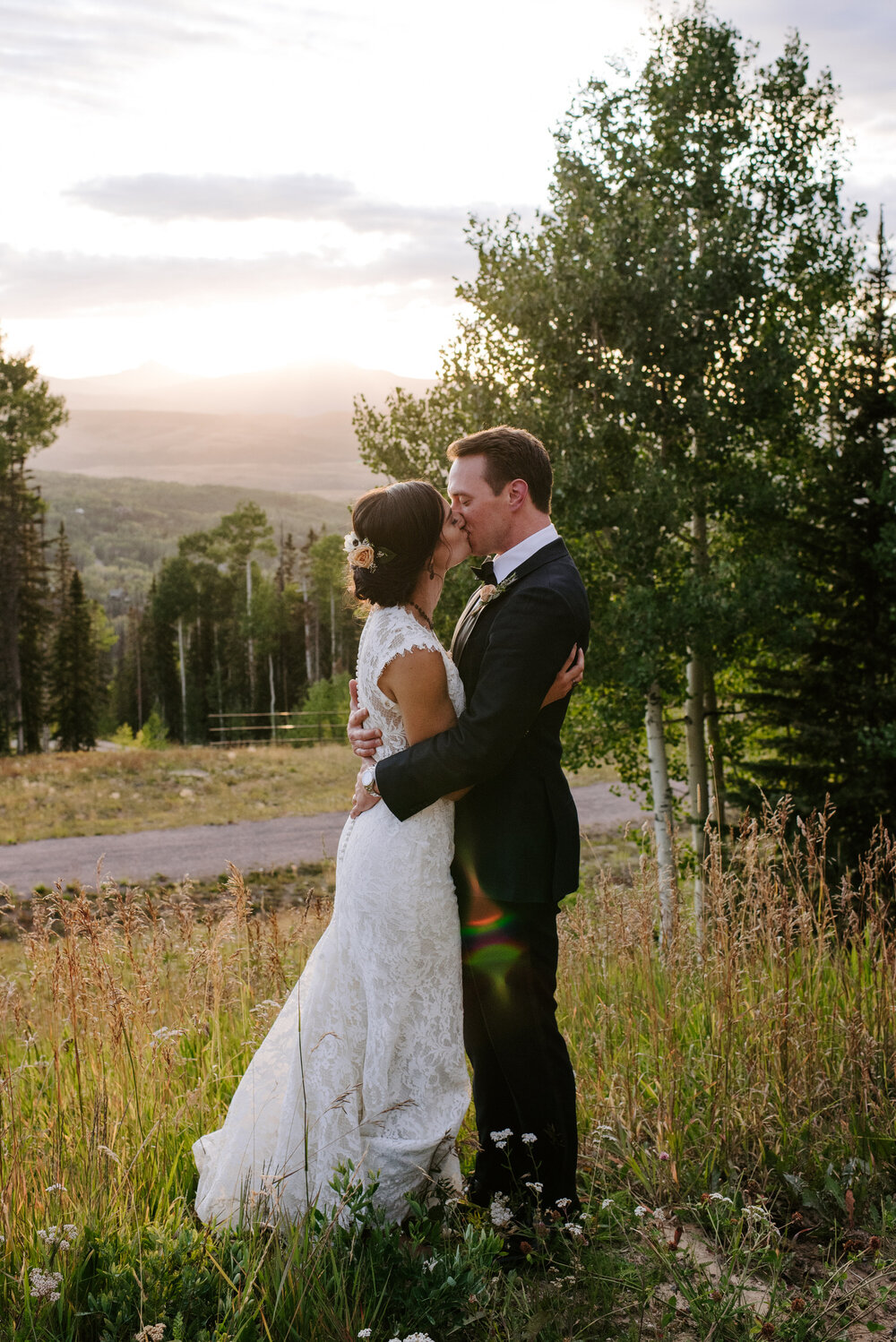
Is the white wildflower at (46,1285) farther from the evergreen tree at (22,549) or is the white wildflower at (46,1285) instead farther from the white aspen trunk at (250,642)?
the white aspen trunk at (250,642)

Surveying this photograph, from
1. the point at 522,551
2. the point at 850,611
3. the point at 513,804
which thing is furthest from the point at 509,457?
the point at 850,611

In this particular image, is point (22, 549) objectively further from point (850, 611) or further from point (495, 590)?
point (495, 590)

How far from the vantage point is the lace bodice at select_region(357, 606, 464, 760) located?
3.01 metres

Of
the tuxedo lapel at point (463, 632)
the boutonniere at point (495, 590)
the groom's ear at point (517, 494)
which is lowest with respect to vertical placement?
the tuxedo lapel at point (463, 632)

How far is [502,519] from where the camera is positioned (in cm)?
323

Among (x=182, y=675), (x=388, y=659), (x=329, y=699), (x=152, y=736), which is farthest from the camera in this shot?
(x=182, y=675)

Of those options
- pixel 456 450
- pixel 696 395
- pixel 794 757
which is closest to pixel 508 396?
pixel 696 395

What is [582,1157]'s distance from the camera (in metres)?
3.53

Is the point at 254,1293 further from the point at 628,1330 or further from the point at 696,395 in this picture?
the point at 696,395

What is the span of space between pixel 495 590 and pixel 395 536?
1.35 ft

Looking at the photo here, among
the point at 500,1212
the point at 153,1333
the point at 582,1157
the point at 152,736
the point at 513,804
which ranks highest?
the point at 513,804

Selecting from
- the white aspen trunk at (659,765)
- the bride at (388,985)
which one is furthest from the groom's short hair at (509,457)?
the white aspen trunk at (659,765)

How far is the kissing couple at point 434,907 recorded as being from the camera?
9.78 feet

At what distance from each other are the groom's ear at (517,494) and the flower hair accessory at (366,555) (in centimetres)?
46
